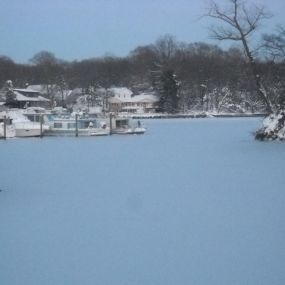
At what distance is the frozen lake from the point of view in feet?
16.7

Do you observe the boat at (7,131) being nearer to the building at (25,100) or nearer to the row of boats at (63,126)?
the row of boats at (63,126)

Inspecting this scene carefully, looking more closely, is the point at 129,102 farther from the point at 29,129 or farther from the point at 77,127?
the point at 29,129

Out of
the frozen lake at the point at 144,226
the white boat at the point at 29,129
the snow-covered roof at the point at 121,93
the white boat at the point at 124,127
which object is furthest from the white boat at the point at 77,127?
the snow-covered roof at the point at 121,93

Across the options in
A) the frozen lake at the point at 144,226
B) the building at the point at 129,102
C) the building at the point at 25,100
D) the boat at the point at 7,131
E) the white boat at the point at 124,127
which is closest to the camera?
the frozen lake at the point at 144,226

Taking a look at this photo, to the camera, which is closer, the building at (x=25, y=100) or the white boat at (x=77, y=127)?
the white boat at (x=77, y=127)

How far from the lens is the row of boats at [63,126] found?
3161 centimetres

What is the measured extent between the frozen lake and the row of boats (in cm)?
1951

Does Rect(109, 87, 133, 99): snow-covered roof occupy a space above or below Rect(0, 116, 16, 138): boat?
above

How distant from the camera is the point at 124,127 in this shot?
34938 mm

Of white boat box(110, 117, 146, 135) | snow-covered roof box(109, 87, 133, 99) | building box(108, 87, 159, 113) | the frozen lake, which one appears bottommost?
the frozen lake

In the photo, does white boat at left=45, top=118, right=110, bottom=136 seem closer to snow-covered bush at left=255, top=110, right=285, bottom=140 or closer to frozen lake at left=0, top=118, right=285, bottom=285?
snow-covered bush at left=255, top=110, right=285, bottom=140

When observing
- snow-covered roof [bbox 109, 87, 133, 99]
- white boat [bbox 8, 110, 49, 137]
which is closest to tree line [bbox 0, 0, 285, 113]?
snow-covered roof [bbox 109, 87, 133, 99]

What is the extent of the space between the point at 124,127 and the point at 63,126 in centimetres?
387

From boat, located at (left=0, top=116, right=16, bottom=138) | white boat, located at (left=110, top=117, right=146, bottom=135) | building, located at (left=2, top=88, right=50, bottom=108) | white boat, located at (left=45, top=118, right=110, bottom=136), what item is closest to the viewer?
boat, located at (left=0, top=116, right=16, bottom=138)
